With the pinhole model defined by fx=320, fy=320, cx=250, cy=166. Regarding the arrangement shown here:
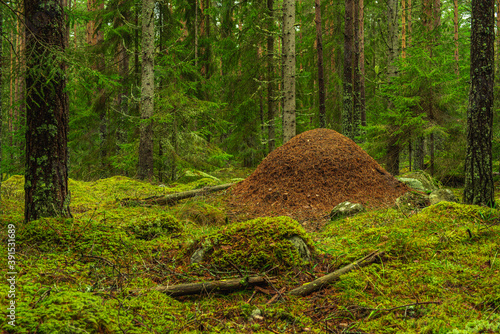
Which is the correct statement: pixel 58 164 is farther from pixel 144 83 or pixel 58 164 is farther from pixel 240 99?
pixel 240 99

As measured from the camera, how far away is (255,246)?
11.7 ft

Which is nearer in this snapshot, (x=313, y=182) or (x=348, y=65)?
(x=313, y=182)

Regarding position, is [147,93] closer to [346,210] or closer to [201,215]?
[201,215]

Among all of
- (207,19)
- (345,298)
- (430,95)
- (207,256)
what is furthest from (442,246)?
(207,19)

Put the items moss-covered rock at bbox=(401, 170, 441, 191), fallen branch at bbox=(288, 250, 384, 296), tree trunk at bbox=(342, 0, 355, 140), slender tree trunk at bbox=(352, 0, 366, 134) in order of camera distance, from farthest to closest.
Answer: slender tree trunk at bbox=(352, 0, 366, 134) → tree trunk at bbox=(342, 0, 355, 140) → moss-covered rock at bbox=(401, 170, 441, 191) → fallen branch at bbox=(288, 250, 384, 296)

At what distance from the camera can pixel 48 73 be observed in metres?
4.08

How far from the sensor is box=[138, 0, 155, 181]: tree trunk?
10.6 m

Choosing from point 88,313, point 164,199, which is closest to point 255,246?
point 88,313

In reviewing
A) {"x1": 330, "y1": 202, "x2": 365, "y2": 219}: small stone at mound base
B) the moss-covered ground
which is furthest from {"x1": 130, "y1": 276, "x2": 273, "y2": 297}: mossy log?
{"x1": 330, "y1": 202, "x2": 365, "y2": 219}: small stone at mound base

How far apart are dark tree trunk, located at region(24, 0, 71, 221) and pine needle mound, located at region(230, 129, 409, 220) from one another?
3944 mm

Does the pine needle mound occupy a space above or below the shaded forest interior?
below

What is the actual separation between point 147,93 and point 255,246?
342 inches

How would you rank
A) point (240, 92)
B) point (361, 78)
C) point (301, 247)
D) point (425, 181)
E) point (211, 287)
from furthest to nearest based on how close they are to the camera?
point (361, 78)
point (240, 92)
point (425, 181)
point (301, 247)
point (211, 287)

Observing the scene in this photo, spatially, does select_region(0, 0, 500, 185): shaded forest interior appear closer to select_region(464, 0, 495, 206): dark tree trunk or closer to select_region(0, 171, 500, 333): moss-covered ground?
select_region(0, 171, 500, 333): moss-covered ground
